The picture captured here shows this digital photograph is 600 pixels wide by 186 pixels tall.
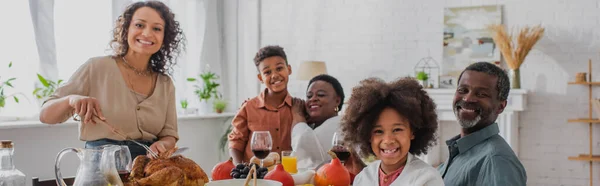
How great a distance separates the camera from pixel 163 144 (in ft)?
9.04

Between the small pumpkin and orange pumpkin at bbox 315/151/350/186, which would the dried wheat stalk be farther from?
the small pumpkin

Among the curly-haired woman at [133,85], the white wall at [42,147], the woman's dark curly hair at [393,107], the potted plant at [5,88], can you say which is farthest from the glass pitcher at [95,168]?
the potted plant at [5,88]

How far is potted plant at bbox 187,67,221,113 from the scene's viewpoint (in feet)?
21.3

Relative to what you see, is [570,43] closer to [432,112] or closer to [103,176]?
[432,112]

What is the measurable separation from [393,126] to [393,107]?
0.19 feet

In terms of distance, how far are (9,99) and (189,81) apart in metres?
2.12

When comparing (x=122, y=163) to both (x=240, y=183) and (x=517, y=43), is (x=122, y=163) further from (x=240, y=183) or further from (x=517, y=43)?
(x=517, y=43)

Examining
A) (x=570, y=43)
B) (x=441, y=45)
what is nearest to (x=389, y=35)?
(x=441, y=45)

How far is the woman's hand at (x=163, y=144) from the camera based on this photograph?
8.48ft

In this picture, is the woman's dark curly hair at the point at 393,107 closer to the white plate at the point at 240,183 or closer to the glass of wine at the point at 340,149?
the white plate at the point at 240,183

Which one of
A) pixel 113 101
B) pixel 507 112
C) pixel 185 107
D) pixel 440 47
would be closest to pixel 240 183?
pixel 113 101

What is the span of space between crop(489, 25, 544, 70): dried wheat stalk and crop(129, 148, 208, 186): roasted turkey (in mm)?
4604

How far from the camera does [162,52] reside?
2980mm

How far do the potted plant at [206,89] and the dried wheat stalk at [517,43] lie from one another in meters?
2.78
